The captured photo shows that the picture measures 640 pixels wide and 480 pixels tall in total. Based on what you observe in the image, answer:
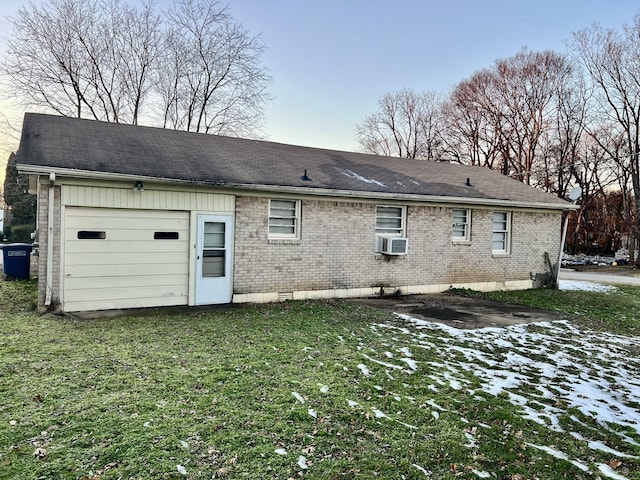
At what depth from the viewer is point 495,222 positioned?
13.0 metres

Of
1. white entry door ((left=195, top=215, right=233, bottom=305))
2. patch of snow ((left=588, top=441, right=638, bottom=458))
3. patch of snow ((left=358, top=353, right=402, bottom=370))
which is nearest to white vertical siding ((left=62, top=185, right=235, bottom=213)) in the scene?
white entry door ((left=195, top=215, right=233, bottom=305))

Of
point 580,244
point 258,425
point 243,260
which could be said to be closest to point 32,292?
point 243,260

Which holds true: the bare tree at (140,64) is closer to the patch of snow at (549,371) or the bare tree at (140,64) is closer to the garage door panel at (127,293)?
the garage door panel at (127,293)

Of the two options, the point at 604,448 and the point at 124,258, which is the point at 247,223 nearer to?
the point at 124,258

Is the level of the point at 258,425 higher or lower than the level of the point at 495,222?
lower

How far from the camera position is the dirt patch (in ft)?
27.6

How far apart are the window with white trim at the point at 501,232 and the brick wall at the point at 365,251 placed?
175mm

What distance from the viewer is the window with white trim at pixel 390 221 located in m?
11.2

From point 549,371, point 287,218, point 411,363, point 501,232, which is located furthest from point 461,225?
point 411,363

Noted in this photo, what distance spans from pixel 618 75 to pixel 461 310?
25933 mm

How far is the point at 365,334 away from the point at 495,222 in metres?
7.91

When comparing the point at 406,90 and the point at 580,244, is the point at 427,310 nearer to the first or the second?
the point at 406,90

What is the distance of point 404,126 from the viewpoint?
3822 centimetres

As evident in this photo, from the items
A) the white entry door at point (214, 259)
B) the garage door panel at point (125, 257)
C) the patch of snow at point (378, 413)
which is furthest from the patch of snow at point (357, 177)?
the patch of snow at point (378, 413)
